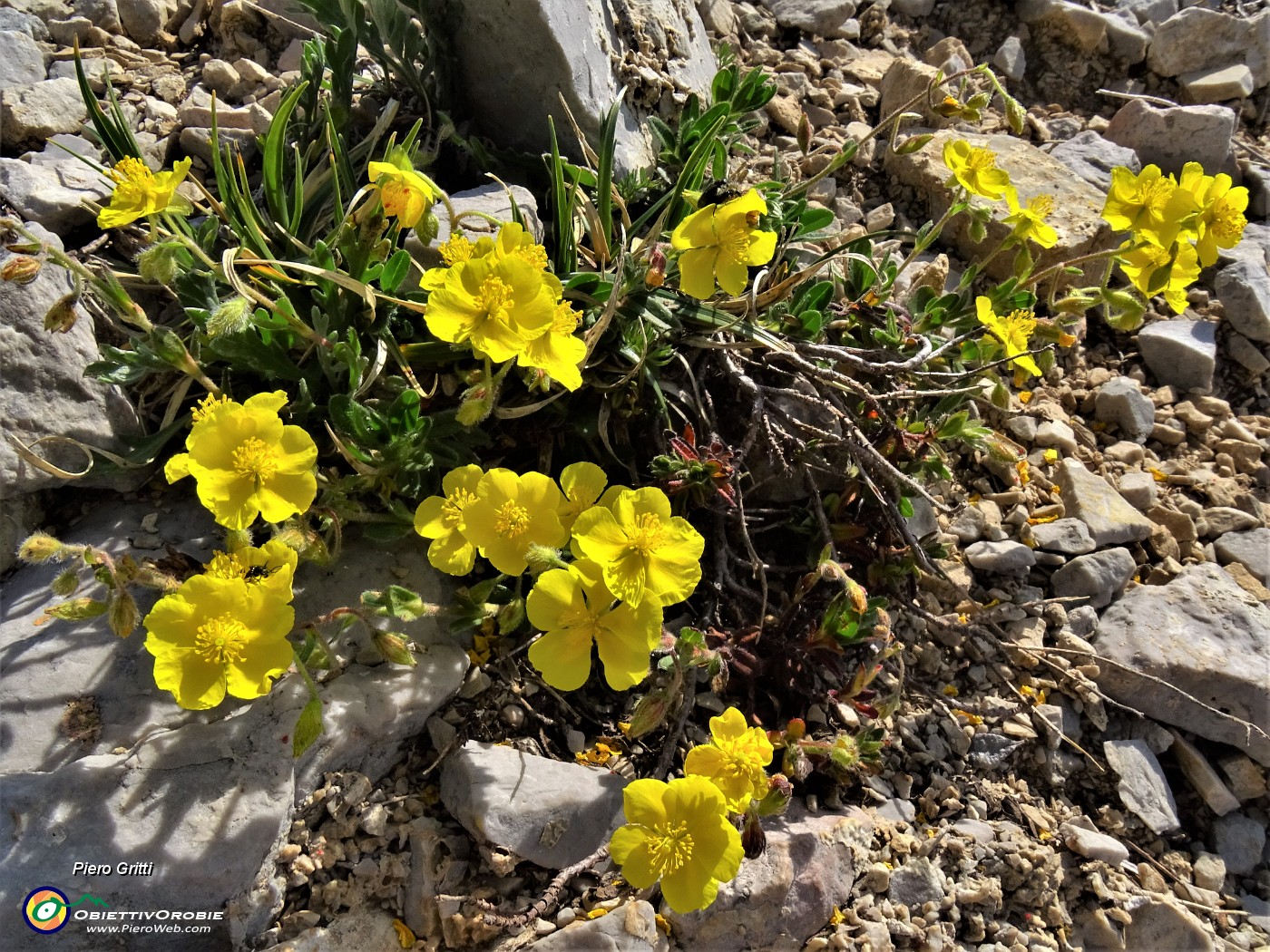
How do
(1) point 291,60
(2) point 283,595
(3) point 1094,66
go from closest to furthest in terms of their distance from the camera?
(2) point 283,595 → (1) point 291,60 → (3) point 1094,66

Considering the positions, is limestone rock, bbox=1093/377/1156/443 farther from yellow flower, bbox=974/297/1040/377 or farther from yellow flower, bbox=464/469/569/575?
yellow flower, bbox=464/469/569/575

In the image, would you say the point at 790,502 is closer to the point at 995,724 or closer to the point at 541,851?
the point at 995,724

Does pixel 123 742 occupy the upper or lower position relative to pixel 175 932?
upper

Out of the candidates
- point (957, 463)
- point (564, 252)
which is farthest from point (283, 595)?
point (957, 463)

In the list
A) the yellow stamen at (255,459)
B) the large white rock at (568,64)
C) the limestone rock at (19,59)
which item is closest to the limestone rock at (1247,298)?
the large white rock at (568,64)

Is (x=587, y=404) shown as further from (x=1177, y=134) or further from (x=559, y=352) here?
(x=1177, y=134)

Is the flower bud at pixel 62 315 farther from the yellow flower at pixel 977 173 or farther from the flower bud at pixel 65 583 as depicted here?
the yellow flower at pixel 977 173
